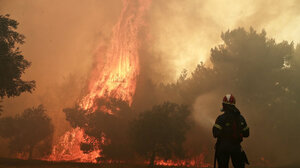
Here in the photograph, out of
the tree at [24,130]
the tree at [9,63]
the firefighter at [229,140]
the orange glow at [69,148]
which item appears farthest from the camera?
the orange glow at [69,148]

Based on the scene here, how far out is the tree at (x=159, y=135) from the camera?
40.9 m

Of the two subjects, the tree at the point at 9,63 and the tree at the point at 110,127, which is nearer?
the tree at the point at 9,63

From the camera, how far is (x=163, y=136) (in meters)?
41.1

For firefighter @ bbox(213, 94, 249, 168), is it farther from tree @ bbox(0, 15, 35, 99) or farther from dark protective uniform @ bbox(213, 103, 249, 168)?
tree @ bbox(0, 15, 35, 99)

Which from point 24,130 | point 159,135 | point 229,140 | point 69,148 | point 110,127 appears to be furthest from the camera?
point 69,148

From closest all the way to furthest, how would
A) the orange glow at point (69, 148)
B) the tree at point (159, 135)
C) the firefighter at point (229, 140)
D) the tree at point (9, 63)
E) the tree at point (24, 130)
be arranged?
the firefighter at point (229, 140) < the tree at point (9, 63) < the tree at point (159, 135) < the tree at point (24, 130) < the orange glow at point (69, 148)

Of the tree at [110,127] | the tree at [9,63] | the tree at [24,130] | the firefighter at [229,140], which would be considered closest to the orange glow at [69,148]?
the tree at [24,130]

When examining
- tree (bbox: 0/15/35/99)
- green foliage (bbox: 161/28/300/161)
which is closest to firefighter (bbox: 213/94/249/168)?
tree (bbox: 0/15/35/99)

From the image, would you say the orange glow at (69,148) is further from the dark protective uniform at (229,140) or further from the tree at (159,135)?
the dark protective uniform at (229,140)

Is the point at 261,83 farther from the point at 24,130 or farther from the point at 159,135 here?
the point at 24,130

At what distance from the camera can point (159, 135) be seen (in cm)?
4100

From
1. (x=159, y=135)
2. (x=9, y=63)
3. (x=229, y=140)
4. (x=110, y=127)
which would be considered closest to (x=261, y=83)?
(x=159, y=135)

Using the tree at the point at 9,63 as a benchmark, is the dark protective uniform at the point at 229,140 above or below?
below

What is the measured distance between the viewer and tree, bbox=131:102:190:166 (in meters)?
40.9
